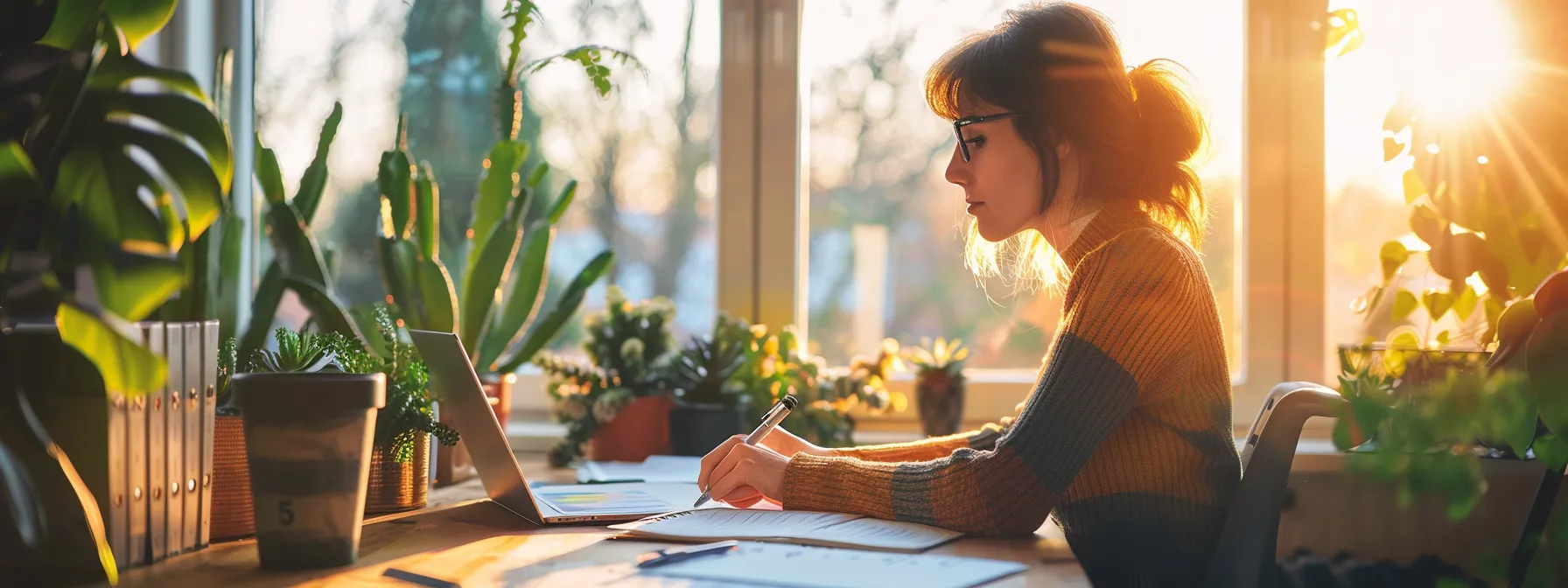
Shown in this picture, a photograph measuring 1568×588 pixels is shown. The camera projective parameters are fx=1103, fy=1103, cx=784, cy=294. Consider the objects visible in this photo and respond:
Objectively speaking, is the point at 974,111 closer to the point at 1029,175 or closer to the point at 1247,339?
the point at 1029,175

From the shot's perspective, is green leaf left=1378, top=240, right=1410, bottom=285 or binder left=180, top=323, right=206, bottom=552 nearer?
binder left=180, top=323, right=206, bottom=552

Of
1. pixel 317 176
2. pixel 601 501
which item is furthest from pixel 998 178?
pixel 317 176

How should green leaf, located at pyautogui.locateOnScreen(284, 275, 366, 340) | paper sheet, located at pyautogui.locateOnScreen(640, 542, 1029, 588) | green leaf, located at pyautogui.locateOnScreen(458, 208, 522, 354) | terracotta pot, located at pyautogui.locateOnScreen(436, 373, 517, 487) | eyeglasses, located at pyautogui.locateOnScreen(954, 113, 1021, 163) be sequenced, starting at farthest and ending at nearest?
green leaf, located at pyautogui.locateOnScreen(458, 208, 522, 354) < green leaf, located at pyautogui.locateOnScreen(284, 275, 366, 340) < terracotta pot, located at pyautogui.locateOnScreen(436, 373, 517, 487) < eyeglasses, located at pyautogui.locateOnScreen(954, 113, 1021, 163) < paper sheet, located at pyautogui.locateOnScreen(640, 542, 1029, 588)

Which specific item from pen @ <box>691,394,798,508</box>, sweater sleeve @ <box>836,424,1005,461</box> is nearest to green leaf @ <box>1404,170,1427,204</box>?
sweater sleeve @ <box>836,424,1005,461</box>

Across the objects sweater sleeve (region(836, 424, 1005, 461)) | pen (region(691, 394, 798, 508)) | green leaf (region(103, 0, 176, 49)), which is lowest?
sweater sleeve (region(836, 424, 1005, 461))

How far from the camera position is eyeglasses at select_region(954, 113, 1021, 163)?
1.16m

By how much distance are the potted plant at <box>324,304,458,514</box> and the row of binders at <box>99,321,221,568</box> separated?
7.4 inches

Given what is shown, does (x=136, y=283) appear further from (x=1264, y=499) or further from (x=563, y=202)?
(x=1264, y=499)

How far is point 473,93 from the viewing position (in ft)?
6.86

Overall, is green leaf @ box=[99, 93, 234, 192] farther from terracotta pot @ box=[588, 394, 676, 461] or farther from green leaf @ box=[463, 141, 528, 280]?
terracotta pot @ box=[588, 394, 676, 461]

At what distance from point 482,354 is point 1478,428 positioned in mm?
1320

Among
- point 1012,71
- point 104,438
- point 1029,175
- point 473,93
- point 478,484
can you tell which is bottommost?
point 478,484

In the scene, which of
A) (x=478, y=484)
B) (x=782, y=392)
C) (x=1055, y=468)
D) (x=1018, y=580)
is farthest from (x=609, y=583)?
(x=782, y=392)

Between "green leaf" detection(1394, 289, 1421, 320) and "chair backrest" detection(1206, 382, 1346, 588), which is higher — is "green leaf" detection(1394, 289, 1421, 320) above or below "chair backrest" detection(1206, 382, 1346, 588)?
above
